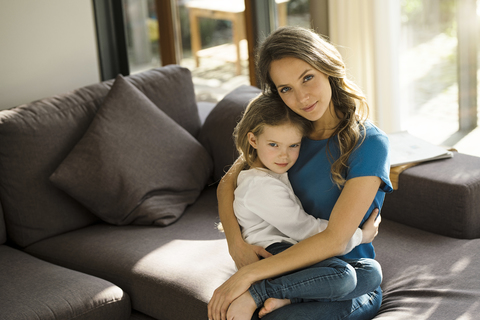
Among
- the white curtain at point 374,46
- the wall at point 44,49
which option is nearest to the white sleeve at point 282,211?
the white curtain at point 374,46

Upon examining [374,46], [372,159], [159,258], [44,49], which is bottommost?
[159,258]

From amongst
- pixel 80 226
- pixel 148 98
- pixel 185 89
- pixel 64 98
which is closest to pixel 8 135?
pixel 64 98

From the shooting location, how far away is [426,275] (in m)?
1.74

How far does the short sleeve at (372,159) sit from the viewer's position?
145cm

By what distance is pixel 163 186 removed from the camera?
240cm

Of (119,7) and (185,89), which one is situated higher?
(119,7)

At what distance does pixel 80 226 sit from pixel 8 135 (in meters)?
0.52

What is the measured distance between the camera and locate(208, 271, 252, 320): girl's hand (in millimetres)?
1442

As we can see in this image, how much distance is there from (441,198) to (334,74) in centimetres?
79

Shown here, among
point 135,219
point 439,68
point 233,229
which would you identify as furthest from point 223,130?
point 439,68

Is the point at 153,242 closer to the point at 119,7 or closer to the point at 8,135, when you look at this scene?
the point at 8,135

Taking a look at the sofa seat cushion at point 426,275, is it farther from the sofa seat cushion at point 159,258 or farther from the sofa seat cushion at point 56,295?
the sofa seat cushion at point 56,295

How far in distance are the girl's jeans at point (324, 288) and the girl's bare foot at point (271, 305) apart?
0.04 feet

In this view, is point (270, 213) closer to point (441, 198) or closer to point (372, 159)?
point (372, 159)
